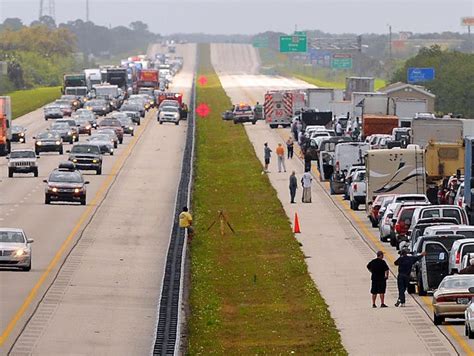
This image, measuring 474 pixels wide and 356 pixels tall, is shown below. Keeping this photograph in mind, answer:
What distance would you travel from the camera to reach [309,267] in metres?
39.7

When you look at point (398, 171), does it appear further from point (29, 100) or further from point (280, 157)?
point (29, 100)

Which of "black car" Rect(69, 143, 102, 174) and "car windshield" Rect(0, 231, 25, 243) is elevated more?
"car windshield" Rect(0, 231, 25, 243)

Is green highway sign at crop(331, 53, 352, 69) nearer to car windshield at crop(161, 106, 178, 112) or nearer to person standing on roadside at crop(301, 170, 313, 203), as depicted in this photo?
car windshield at crop(161, 106, 178, 112)

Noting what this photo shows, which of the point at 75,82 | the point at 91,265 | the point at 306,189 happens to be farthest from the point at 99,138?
the point at 75,82

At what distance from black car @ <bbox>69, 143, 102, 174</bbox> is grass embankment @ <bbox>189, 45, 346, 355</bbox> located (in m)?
4.43

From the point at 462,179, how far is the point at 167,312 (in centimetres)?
2491

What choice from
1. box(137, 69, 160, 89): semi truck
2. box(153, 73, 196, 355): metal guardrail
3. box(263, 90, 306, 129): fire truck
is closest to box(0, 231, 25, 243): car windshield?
box(153, 73, 196, 355): metal guardrail

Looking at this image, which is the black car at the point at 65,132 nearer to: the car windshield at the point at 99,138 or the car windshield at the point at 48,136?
the car windshield at the point at 99,138

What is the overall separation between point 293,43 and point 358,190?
114 m

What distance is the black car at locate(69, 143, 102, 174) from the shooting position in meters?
70.7

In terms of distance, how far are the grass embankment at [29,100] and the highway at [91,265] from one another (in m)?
65.0

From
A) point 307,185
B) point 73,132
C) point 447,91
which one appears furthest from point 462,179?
point 447,91

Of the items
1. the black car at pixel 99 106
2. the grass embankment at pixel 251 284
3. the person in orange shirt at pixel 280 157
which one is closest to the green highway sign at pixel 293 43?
the black car at pixel 99 106

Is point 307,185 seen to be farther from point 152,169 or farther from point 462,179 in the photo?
point 152,169
